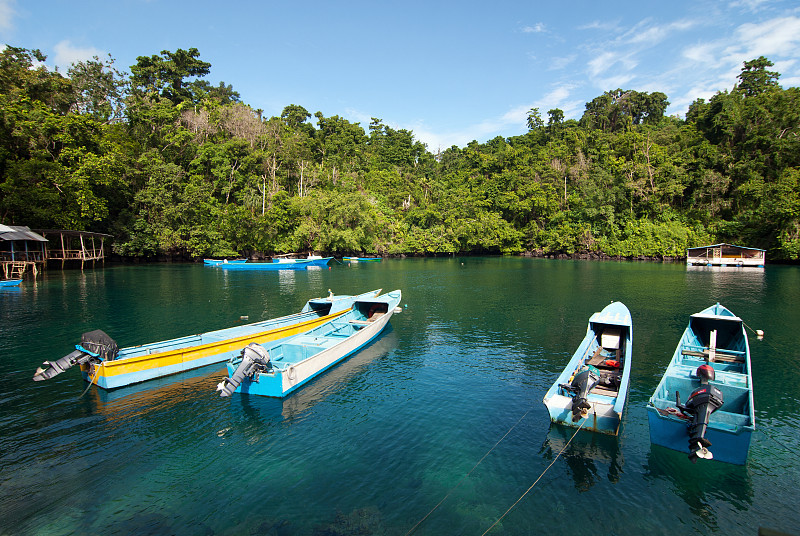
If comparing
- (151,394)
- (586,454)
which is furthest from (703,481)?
(151,394)

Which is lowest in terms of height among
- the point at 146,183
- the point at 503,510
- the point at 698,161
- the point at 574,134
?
the point at 503,510

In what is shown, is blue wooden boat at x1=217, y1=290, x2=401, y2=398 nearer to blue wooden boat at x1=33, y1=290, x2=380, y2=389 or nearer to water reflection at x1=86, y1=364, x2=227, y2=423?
water reflection at x1=86, y1=364, x2=227, y2=423

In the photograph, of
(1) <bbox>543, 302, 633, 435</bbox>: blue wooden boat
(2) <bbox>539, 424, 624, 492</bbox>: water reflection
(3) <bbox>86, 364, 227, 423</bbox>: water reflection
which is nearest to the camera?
(2) <bbox>539, 424, 624, 492</bbox>: water reflection

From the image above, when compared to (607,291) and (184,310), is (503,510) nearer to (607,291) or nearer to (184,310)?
(184,310)

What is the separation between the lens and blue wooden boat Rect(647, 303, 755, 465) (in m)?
8.66

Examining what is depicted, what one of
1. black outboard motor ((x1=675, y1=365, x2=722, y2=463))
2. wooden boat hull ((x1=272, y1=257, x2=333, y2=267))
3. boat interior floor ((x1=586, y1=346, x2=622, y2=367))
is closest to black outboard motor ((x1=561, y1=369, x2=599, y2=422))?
black outboard motor ((x1=675, y1=365, x2=722, y2=463))

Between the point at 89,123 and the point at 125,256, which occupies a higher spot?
the point at 89,123

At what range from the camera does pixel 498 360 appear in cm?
1739

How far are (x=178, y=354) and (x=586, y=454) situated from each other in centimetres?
1415

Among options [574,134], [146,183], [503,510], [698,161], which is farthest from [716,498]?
[574,134]

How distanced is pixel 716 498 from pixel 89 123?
66.8m

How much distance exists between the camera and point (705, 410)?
28.6ft

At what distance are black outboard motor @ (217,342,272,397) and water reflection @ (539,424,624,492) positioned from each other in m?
8.64

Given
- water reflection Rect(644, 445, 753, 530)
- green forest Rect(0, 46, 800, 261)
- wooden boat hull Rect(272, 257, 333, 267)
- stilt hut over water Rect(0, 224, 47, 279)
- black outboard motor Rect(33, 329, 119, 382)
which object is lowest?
water reflection Rect(644, 445, 753, 530)
